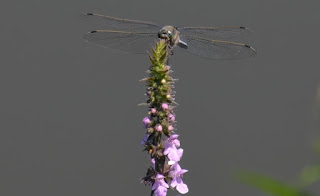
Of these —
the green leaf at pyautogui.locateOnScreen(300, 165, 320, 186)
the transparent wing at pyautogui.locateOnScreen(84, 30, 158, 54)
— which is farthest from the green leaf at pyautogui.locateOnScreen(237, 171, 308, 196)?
the transparent wing at pyautogui.locateOnScreen(84, 30, 158, 54)

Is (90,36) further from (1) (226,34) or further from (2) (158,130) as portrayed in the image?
(2) (158,130)

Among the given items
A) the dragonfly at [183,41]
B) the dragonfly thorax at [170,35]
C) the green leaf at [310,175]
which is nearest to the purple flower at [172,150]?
the green leaf at [310,175]

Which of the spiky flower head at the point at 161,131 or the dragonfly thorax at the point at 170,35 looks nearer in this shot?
the spiky flower head at the point at 161,131

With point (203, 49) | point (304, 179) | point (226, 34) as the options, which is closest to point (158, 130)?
point (304, 179)

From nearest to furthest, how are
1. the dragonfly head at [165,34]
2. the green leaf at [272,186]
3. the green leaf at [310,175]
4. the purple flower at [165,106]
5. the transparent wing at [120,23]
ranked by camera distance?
the purple flower at [165,106], the green leaf at [272,186], the green leaf at [310,175], the dragonfly head at [165,34], the transparent wing at [120,23]

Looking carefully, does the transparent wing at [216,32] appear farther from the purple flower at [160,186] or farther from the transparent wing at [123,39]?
the purple flower at [160,186]

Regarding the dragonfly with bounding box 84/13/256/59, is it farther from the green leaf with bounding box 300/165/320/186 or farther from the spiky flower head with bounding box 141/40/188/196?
the spiky flower head with bounding box 141/40/188/196

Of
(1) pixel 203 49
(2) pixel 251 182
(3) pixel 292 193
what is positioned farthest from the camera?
(1) pixel 203 49
